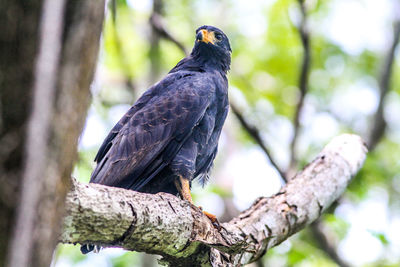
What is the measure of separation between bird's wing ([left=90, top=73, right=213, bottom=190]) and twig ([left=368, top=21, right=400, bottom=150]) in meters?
4.61

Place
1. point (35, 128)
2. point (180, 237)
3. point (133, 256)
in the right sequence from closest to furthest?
1. point (35, 128)
2. point (180, 237)
3. point (133, 256)

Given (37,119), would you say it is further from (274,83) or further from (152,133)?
(274,83)

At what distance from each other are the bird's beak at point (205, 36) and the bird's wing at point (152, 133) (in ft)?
2.41

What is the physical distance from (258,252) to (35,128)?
366 centimetres

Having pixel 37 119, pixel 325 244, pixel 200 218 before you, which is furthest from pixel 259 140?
pixel 37 119

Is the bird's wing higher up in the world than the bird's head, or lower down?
lower down

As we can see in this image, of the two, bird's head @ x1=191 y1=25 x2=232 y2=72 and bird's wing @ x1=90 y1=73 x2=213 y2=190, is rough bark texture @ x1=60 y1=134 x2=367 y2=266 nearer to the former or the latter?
bird's wing @ x1=90 y1=73 x2=213 y2=190

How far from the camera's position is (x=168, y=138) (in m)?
4.84

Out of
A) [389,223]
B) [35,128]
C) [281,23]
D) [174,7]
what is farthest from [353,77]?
[35,128]

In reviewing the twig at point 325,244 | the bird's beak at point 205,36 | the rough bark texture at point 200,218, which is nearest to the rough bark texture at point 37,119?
the rough bark texture at point 200,218

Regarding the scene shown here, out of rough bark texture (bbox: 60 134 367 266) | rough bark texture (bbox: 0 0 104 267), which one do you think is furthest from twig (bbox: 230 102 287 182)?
rough bark texture (bbox: 0 0 104 267)

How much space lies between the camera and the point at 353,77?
515 inches

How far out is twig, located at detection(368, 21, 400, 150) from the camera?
8695 millimetres

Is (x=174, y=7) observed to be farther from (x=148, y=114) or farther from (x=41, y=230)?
(x=41, y=230)
